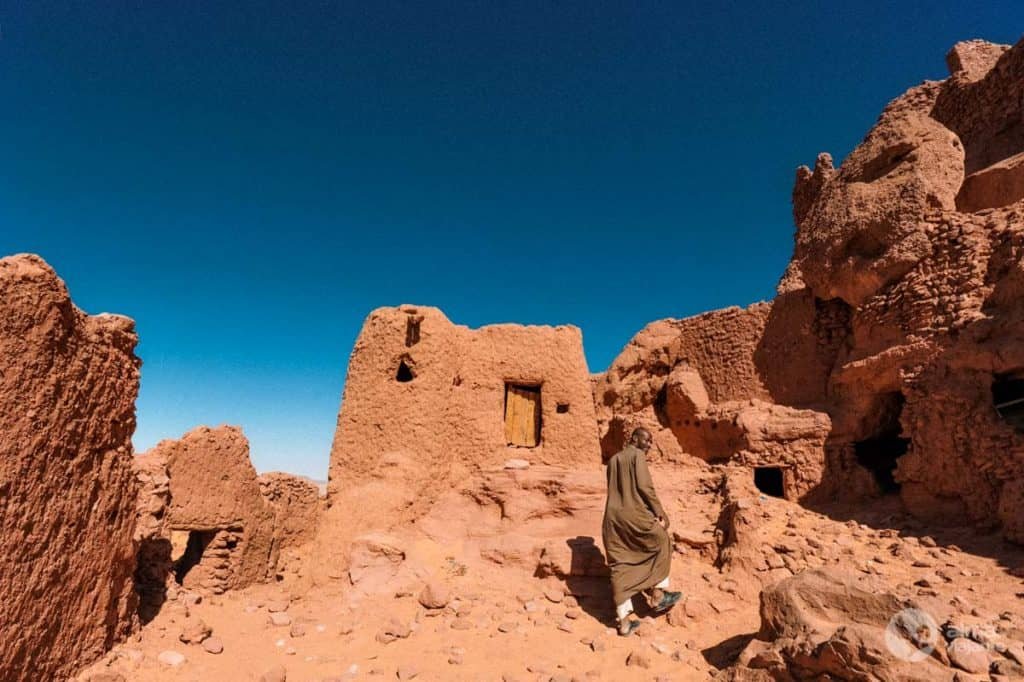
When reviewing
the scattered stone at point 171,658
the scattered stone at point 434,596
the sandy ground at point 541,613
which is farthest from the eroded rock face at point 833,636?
the scattered stone at point 171,658

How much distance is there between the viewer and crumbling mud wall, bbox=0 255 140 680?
11.2 ft

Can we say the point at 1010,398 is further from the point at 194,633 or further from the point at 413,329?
the point at 194,633

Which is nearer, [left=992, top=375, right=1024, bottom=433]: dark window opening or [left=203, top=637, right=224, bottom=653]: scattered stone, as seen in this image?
[left=203, top=637, right=224, bottom=653]: scattered stone

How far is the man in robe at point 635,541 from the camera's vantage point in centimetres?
533

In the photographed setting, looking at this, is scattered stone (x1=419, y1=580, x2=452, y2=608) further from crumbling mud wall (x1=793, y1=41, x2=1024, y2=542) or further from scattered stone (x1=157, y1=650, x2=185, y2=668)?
crumbling mud wall (x1=793, y1=41, x2=1024, y2=542)

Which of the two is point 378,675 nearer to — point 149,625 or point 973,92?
point 149,625

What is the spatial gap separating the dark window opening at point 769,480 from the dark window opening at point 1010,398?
10.5 ft

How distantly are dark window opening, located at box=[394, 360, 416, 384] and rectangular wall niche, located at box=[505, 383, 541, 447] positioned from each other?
144 cm

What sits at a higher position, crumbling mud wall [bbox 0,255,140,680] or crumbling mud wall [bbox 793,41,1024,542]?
crumbling mud wall [bbox 793,41,1024,542]

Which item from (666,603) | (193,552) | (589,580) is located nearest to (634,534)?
(666,603)

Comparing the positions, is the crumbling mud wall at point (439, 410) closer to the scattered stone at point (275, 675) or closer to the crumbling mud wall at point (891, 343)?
the scattered stone at point (275, 675)

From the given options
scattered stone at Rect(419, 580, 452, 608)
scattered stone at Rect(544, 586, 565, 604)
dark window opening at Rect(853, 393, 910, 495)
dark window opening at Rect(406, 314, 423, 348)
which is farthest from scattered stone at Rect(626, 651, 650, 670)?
dark window opening at Rect(853, 393, 910, 495)

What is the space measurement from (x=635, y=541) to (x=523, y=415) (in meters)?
3.02

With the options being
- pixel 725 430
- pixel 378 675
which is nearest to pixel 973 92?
pixel 725 430
